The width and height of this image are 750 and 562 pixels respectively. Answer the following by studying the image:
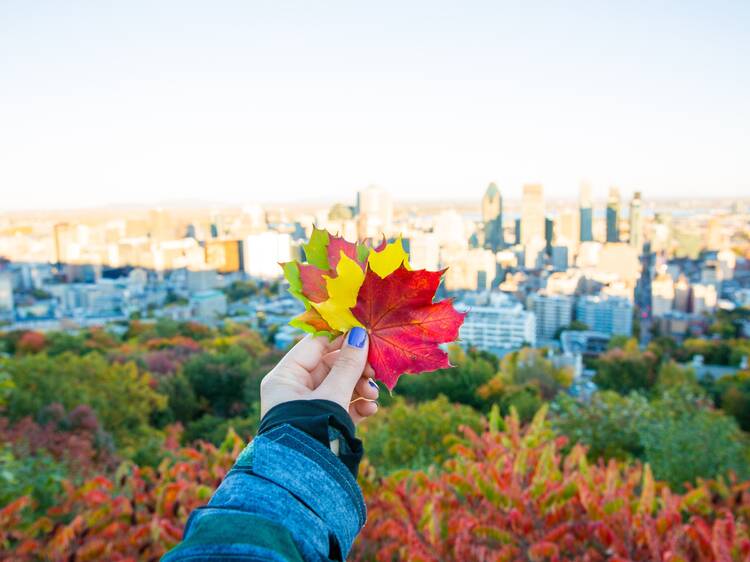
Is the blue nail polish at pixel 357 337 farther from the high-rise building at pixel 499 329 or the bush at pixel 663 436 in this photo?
the high-rise building at pixel 499 329

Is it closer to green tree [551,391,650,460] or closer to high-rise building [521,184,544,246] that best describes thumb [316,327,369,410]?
green tree [551,391,650,460]

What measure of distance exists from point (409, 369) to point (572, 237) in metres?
54.2

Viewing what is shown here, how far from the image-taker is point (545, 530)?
2158 millimetres

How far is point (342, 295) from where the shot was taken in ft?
2.80

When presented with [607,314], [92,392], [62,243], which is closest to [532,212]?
[607,314]

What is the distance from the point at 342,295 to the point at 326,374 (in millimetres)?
151

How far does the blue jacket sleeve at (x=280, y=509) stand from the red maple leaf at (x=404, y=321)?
6.3 inches

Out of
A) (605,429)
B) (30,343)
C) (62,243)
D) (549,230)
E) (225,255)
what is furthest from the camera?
(549,230)

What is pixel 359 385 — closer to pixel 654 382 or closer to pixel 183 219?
pixel 654 382

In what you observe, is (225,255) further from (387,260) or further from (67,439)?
(387,260)

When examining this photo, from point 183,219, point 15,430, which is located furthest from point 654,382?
point 183,219

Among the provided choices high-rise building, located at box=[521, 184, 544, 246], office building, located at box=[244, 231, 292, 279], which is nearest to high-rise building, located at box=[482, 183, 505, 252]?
high-rise building, located at box=[521, 184, 544, 246]

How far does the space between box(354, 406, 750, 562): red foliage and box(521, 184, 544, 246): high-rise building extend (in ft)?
155

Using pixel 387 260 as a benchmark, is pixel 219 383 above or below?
below
